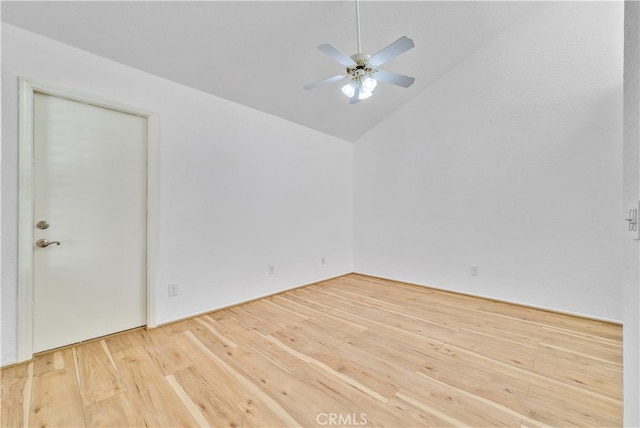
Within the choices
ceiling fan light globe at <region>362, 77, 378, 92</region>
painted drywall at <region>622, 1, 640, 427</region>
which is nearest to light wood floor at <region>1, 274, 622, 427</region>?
painted drywall at <region>622, 1, 640, 427</region>

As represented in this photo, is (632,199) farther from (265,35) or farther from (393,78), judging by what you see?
(265,35)

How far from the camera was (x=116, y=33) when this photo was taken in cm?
206

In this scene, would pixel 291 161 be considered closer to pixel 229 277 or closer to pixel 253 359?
pixel 229 277

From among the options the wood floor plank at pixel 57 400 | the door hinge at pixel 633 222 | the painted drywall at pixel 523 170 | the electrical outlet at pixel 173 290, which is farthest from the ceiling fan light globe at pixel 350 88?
the wood floor plank at pixel 57 400

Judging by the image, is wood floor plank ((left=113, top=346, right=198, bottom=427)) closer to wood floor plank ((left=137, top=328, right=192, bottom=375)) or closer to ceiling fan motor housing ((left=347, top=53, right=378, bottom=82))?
wood floor plank ((left=137, top=328, right=192, bottom=375))

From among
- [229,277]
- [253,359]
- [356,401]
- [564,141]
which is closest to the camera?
[356,401]

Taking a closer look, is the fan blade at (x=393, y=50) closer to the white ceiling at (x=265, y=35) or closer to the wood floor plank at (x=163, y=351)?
the white ceiling at (x=265, y=35)

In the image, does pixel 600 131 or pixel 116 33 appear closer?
pixel 116 33

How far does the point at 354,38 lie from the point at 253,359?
3.11 m

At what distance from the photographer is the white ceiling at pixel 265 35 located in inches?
77.3

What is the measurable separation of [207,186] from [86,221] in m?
1.05

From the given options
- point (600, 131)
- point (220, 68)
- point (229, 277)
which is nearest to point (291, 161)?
point (220, 68)

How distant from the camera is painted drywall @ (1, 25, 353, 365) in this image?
1878mm

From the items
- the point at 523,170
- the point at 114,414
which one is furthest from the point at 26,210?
the point at 523,170
